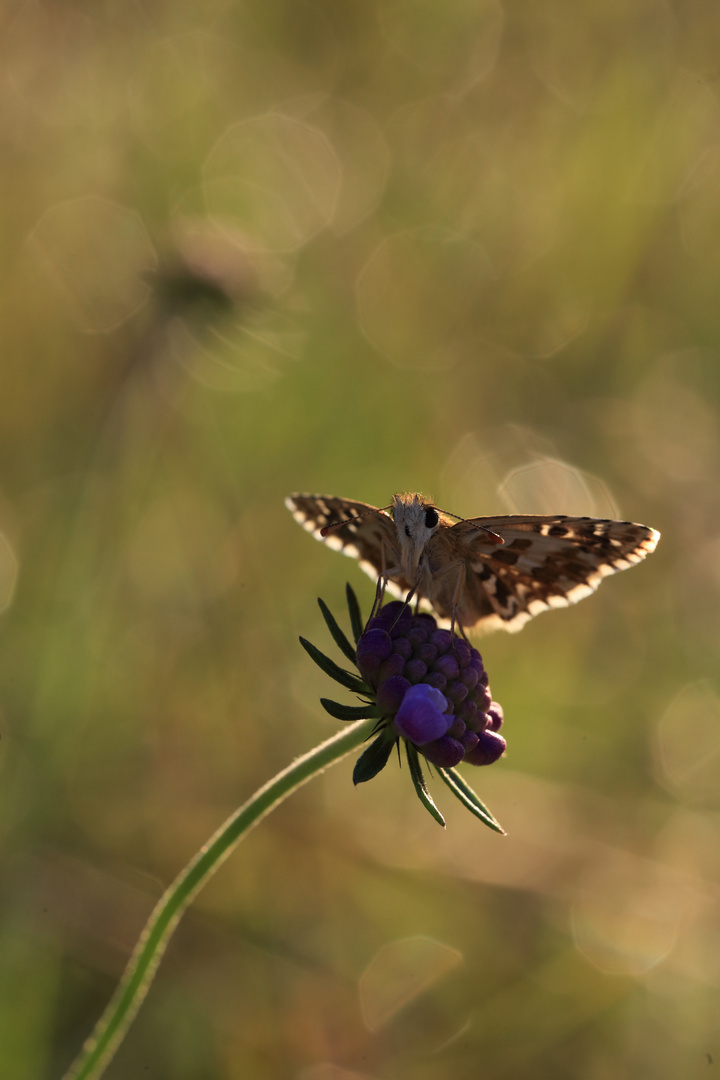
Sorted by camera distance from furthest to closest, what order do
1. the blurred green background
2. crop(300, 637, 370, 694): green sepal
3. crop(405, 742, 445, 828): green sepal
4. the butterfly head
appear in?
the blurred green background < the butterfly head < crop(300, 637, 370, 694): green sepal < crop(405, 742, 445, 828): green sepal

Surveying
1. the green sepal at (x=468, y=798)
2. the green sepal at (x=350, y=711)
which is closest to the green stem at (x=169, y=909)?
the green sepal at (x=350, y=711)

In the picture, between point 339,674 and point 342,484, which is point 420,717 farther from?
point 342,484

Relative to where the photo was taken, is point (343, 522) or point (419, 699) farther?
point (343, 522)

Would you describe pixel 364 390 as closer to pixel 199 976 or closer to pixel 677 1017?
pixel 199 976

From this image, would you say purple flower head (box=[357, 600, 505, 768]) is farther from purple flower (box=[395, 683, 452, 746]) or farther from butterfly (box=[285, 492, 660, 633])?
butterfly (box=[285, 492, 660, 633])

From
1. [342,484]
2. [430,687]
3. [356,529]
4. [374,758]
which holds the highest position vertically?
[342,484]

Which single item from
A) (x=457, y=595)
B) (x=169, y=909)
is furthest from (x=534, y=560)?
(x=169, y=909)

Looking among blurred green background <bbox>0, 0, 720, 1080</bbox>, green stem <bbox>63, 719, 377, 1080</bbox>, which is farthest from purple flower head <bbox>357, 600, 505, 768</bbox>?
blurred green background <bbox>0, 0, 720, 1080</bbox>
